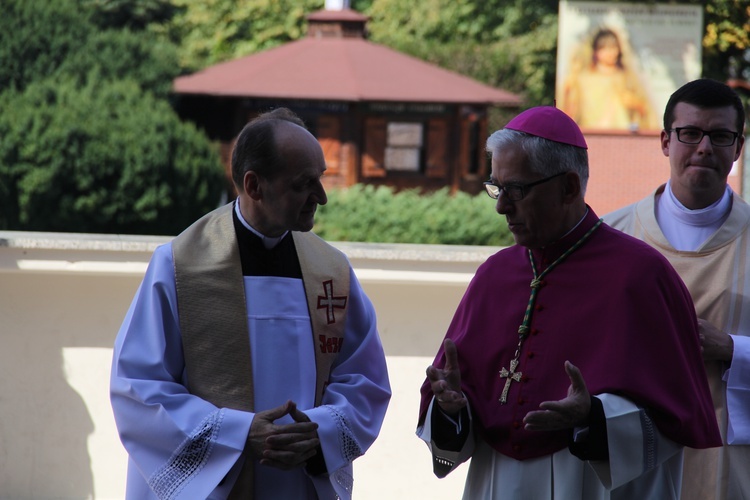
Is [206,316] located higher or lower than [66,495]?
higher

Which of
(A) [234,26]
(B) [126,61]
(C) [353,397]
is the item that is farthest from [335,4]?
(C) [353,397]

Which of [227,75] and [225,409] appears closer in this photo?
[225,409]

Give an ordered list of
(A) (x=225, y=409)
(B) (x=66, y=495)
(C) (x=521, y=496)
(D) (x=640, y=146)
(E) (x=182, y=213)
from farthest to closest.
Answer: (E) (x=182, y=213) < (D) (x=640, y=146) < (B) (x=66, y=495) < (A) (x=225, y=409) < (C) (x=521, y=496)

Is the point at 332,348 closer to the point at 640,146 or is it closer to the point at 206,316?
the point at 206,316

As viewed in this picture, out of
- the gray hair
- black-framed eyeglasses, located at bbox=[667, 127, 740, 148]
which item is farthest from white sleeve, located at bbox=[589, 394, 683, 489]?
black-framed eyeglasses, located at bbox=[667, 127, 740, 148]

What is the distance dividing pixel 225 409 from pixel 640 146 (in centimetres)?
1918

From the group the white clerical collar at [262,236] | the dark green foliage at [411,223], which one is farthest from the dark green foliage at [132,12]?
the white clerical collar at [262,236]

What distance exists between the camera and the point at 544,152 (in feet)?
11.1

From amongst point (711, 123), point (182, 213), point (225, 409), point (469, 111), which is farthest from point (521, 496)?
point (469, 111)

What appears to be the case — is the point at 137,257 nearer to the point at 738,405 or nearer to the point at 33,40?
the point at 738,405

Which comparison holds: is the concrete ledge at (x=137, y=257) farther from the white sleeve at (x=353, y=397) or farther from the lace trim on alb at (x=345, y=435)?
the lace trim on alb at (x=345, y=435)

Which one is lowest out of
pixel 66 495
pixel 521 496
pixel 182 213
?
pixel 182 213

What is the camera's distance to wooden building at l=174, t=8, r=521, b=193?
2867 centimetres

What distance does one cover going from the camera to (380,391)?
3916 mm
